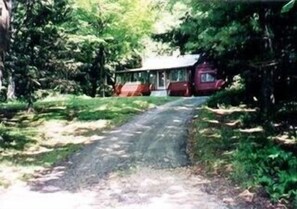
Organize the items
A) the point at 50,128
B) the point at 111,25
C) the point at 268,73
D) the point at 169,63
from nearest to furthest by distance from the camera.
Answer: 1. the point at 268,73
2. the point at 50,128
3. the point at 111,25
4. the point at 169,63

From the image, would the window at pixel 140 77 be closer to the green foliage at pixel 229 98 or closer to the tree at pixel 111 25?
the tree at pixel 111 25

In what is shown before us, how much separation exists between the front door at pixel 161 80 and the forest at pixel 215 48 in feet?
30.0

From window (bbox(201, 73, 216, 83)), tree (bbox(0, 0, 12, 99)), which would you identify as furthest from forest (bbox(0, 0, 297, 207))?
window (bbox(201, 73, 216, 83))

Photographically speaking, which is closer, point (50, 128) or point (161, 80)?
point (50, 128)

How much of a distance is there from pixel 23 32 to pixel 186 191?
424 inches

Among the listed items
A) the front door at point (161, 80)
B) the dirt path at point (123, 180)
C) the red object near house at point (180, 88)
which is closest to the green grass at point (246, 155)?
the dirt path at point (123, 180)

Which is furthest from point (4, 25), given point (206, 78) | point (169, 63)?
point (169, 63)

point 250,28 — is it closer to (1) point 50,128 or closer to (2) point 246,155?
(2) point 246,155

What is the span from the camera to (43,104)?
26.4 m

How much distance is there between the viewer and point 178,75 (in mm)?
42312

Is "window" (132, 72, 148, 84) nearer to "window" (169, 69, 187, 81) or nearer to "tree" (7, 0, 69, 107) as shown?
"window" (169, 69, 187, 81)

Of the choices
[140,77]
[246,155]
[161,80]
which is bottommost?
[246,155]

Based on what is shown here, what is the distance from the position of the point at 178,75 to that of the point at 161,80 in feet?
8.50

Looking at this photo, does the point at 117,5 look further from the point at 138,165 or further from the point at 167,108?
the point at 138,165
